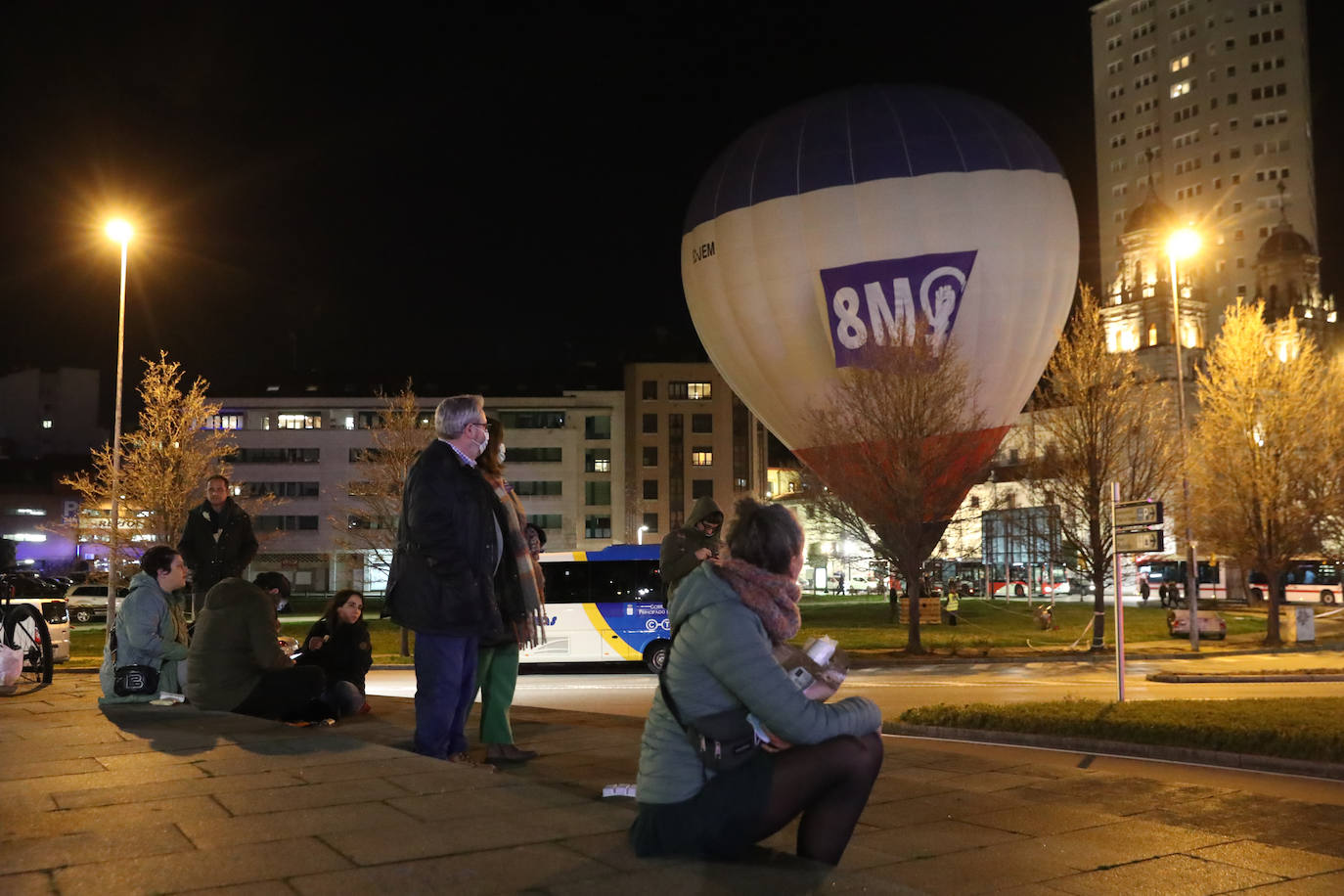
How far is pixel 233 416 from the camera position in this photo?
3597 inches

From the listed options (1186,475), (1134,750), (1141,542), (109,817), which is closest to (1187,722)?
(1134,750)

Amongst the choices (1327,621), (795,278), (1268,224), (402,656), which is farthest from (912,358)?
(1268,224)

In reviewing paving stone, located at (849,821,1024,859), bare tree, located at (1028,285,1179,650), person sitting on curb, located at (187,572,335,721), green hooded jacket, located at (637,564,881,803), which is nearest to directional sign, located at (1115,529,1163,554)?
paving stone, located at (849,821,1024,859)

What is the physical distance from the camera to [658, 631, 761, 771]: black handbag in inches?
161

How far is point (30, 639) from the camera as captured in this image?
13.4m

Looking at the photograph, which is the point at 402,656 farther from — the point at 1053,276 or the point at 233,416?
the point at 233,416

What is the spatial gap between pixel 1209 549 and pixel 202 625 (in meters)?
32.3

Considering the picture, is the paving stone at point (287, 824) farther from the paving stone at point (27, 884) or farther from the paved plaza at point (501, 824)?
the paving stone at point (27, 884)

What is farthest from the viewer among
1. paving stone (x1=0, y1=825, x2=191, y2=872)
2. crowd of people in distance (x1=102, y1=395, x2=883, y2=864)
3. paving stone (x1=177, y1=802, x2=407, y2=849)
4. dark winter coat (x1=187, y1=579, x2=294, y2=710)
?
dark winter coat (x1=187, y1=579, x2=294, y2=710)

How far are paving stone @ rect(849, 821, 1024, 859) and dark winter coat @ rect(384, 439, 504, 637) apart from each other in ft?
8.30

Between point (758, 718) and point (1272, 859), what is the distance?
385 cm

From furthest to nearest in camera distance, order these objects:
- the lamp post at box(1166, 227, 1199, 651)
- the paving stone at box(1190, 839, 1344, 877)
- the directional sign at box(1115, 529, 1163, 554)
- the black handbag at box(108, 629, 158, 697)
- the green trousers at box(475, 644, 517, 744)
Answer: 1. the lamp post at box(1166, 227, 1199, 651)
2. the directional sign at box(1115, 529, 1163, 554)
3. the black handbag at box(108, 629, 158, 697)
4. the green trousers at box(475, 644, 517, 744)
5. the paving stone at box(1190, 839, 1344, 877)

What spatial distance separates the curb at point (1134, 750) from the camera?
34.9 ft

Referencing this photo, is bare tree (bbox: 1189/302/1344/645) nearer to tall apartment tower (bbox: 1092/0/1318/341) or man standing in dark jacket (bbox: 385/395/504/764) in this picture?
man standing in dark jacket (bbox: 385/395/504/764)
